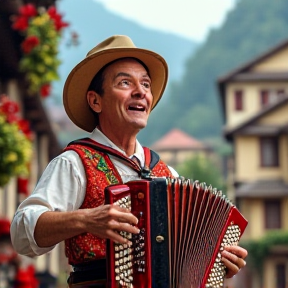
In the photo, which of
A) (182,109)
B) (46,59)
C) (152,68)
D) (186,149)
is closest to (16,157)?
(46,59)

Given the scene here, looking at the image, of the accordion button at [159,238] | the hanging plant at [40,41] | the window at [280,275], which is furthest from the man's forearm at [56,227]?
the window at [280,275]

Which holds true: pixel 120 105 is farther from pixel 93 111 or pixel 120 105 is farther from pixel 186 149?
pixel 186 149

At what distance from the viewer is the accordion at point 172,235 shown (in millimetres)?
4473

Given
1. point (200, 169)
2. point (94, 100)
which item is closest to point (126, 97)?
point (94, 100)

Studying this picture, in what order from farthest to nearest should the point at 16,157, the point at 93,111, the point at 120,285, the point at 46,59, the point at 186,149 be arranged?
the point at 186,149, the point at 46,59, the point at 16,157, the point at 93,111, the point at 120,285

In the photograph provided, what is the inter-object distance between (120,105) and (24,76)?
13.3m

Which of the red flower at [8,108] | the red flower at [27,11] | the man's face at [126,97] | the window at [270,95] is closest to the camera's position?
the man's face at [126,97]

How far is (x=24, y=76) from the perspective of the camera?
1811cm

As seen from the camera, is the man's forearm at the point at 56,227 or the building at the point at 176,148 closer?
the man's forearm at the point at 56,227

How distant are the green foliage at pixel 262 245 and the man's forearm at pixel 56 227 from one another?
44938 millimetres

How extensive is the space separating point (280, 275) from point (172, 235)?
4636 centimetres

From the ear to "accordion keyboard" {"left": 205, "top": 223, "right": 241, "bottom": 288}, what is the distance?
768mm

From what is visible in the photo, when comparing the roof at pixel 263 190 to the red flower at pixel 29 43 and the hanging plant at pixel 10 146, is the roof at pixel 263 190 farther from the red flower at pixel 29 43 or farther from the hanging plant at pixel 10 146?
the hanging plant at pixel 10 146

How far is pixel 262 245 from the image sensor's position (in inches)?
1946
